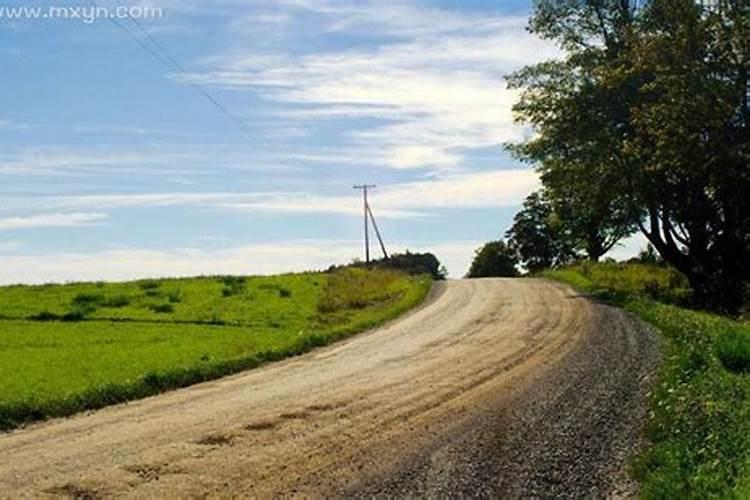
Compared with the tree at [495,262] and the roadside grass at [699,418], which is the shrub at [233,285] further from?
the tree at [495,262]

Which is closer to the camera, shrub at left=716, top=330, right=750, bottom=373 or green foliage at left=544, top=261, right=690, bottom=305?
shrub at left=716, top=330, right=750, bottom=373

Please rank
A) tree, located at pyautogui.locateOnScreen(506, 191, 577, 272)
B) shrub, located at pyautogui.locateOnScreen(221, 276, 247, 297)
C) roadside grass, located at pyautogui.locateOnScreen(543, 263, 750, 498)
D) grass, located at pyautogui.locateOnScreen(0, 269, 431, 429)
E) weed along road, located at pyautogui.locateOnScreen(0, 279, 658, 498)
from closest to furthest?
roadside grass, located at pyautogui.locateOnScreen(543, 263, 750, 498), weed along road, located at pyautogui.locateOnScreen(0, 279, 658, 498), grass, located at pyautogui.locateOnScreen(0, 269, 431, 429), shrub, located at pyautogui.locateOnScreen(221, 276, 247, 297), tree, located at pyautogui.locateOnScreen(506, 191, 577, 272)

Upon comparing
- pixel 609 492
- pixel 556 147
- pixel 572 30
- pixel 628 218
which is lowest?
pixel 609 492

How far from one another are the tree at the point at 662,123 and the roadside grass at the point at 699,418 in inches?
457

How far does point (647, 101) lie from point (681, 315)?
1501 cm

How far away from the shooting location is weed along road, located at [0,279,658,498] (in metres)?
10.5

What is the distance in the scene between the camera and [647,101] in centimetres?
4062

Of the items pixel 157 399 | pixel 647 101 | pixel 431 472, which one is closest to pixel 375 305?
pixel 647 101

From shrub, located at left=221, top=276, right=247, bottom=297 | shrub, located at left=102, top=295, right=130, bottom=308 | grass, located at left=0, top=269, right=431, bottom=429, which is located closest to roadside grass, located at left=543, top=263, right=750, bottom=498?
grass, located at left=0, top=269, right=431, bottom=429

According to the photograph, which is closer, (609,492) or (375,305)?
(609,492)

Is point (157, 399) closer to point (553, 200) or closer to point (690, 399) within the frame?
point (690, 399)

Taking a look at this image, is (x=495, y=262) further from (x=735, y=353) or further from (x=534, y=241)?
(x=735, y=353)

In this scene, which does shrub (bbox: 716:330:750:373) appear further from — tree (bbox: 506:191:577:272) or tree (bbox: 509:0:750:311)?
tree (bbox: 506:191:577:272)

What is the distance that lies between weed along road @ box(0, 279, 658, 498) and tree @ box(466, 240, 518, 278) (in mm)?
81094
